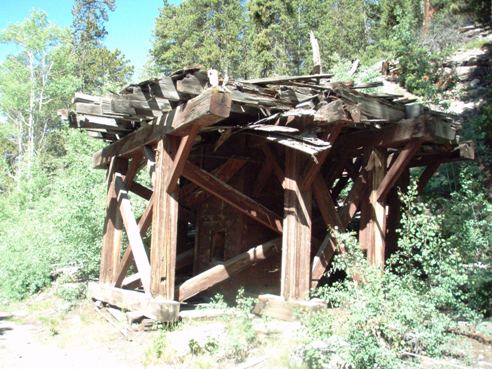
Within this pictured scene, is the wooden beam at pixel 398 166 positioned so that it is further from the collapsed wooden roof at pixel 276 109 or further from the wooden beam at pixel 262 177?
the wooden beam at pixel 262 177

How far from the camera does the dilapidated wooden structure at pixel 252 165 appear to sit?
5953 mm

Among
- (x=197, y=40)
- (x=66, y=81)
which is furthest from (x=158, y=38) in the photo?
(x=66, y=81)

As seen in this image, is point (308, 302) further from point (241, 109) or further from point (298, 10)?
point (298, 10)

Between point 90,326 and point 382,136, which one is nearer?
point 382,136

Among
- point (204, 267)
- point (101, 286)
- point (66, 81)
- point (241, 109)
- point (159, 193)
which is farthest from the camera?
point (66, 81)

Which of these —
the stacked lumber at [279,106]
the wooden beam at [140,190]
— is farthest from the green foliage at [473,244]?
the wooden beam at [140,190]

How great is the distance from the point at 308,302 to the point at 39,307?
19.0 ft

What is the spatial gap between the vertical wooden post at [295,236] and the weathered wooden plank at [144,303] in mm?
1418

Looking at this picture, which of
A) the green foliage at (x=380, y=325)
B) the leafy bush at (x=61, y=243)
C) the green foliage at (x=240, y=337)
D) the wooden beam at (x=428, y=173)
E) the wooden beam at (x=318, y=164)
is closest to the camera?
the green foliage at (x=380, y=325)

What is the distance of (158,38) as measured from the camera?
36.8 meters

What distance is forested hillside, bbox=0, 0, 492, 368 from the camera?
461 cm

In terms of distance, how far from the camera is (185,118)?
5.79m

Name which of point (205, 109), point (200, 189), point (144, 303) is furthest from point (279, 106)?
point (200, 189)

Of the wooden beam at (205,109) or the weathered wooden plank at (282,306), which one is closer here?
the wooden beam at (205,109)
